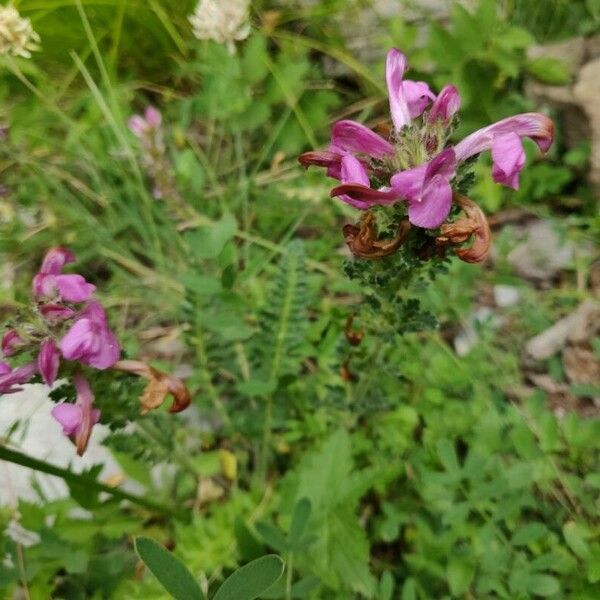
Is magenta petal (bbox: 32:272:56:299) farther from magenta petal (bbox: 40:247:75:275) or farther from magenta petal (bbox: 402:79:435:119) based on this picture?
magenta petal (bbox: 402:79:435:119)

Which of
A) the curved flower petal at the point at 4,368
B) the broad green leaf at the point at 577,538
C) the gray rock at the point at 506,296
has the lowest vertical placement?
the gray rock at the point at 506,296

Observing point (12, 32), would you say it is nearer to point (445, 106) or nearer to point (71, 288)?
point (71, 288)

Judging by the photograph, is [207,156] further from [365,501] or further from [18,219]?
[365,501]

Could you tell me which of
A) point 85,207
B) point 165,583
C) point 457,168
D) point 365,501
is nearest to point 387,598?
point 365,501

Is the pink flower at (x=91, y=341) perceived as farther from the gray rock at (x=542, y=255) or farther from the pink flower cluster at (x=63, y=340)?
the gray rock at (x=542, y=255)

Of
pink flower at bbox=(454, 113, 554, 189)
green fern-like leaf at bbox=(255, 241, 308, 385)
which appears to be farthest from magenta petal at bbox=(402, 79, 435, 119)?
green fern-like leaf at bbox=(255, 241, 308, 385)

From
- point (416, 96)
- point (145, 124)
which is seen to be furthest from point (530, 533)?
point (145, 124)

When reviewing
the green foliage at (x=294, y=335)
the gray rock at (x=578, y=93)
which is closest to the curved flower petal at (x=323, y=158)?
the green foliage at (x=294, y=335)
